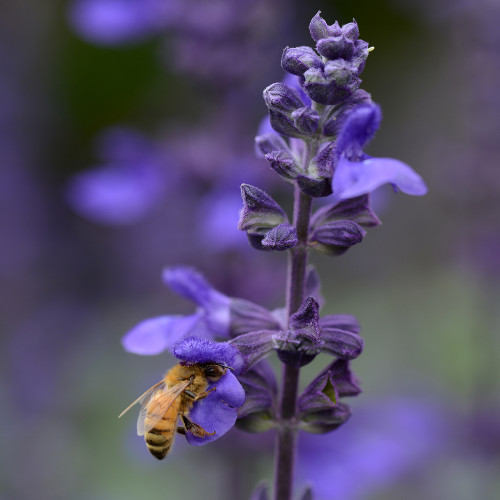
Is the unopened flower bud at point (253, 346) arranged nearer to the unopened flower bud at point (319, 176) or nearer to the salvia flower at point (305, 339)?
the salvia flower at point (305, 339)

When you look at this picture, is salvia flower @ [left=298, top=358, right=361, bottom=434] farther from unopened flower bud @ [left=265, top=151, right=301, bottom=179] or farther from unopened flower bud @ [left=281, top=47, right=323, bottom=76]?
unopened flower bud @ [left=281, top=47, right=323, bottom=76]

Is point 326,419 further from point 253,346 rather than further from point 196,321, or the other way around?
point 196,321

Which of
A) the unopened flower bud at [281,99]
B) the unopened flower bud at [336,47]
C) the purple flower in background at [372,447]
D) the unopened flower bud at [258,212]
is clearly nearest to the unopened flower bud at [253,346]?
the unopened flower bud at [258,212]

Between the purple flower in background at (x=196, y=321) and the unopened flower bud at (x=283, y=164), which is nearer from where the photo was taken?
the unopened flower bud at (x=283, y=164)

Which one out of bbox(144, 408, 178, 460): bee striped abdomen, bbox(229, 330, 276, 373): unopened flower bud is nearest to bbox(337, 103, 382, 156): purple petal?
bbox(229, 330, 276, 373): unopened flower bud

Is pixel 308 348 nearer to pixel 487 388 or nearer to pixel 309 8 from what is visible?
pixel 487 388

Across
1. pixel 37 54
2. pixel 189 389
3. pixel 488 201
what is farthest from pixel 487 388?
pixel 37 54

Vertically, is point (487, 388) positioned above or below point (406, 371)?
below

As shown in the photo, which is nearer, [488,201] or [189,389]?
[189,389]
